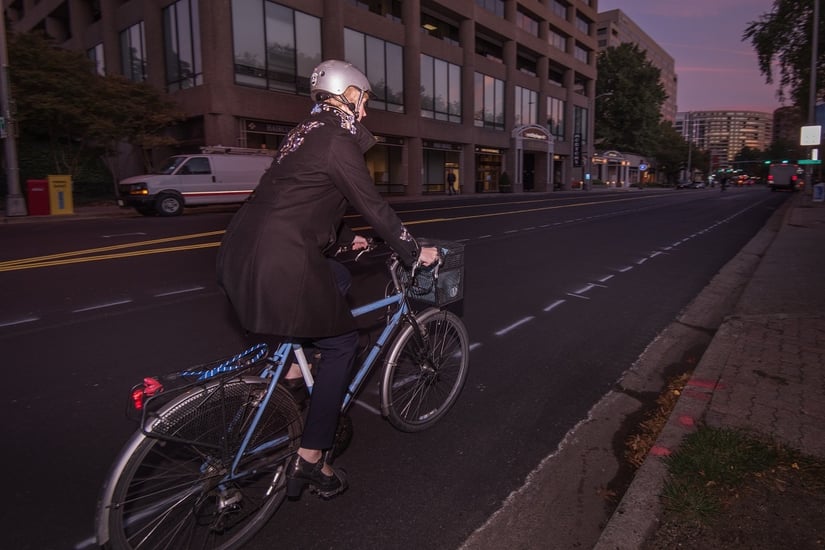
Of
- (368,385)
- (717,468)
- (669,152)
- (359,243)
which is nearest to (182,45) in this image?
(368,385)

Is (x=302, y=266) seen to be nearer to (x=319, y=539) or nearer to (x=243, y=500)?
(x=243, y=500)

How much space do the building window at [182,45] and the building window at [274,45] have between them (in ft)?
6.89

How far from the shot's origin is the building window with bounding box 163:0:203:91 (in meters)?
26.4

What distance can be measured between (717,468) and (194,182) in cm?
1984

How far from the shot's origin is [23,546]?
2.31 meters

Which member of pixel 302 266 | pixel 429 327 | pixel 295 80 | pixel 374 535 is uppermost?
pixel 295 80

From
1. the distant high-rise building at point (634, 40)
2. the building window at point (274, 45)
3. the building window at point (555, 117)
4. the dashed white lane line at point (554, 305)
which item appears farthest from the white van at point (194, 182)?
the distant high-rise building at point (634, 40)

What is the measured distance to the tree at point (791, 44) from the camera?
2902 cm

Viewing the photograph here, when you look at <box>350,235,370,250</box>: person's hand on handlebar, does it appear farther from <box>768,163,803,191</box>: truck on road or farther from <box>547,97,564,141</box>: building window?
<box>768,163,803,191</box>: truck on road

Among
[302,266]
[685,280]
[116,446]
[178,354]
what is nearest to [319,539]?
[302,266]

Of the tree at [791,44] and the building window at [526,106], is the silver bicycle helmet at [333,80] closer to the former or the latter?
the tree at [791,44]

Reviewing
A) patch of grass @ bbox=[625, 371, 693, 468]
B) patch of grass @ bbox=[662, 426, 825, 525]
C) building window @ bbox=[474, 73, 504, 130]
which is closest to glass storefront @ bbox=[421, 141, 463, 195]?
building window @ bbox=[474, 73, 504, 130]

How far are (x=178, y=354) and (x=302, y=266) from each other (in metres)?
2.95

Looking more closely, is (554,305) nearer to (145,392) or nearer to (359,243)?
(359,243)
